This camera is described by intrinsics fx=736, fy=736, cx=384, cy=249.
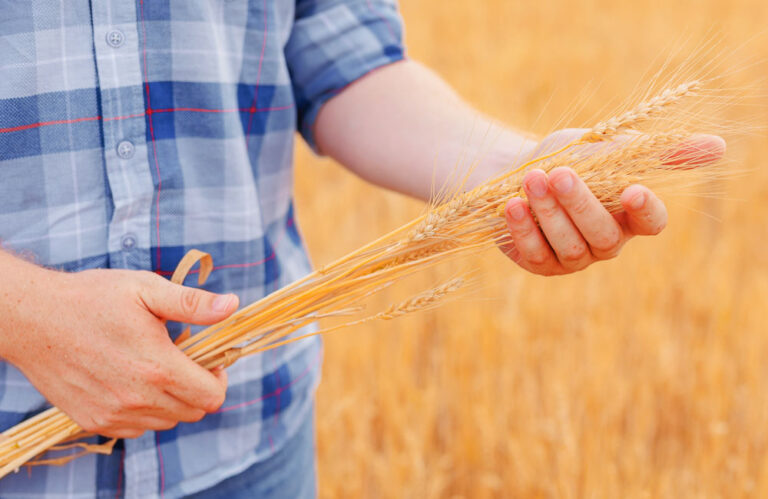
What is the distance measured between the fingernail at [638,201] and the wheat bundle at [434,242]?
0.03 meters

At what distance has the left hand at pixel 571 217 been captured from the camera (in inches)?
27.6

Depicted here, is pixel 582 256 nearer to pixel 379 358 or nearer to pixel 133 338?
pixel 133 338

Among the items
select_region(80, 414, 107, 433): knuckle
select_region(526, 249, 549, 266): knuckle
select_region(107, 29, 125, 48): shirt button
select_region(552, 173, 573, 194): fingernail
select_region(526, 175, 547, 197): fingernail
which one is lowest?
select_region(80, 414, 107, 433): knuckle

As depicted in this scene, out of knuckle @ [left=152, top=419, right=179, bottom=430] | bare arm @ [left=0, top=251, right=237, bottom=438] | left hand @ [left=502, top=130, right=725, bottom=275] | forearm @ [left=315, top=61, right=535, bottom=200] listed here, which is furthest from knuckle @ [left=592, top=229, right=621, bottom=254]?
knuckle @ [left=152, top=419, right=179, bottom=430]

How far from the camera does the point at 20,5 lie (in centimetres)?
71

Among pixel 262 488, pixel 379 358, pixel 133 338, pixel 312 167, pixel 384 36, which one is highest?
pixel 384 36

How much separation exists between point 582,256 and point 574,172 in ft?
0.41

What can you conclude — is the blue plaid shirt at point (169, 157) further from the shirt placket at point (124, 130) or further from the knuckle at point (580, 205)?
the knuckle at point (580, 205)

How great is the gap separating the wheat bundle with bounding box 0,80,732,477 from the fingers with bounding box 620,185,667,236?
0.03m

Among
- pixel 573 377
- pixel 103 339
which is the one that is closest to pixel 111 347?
pixel 103 339

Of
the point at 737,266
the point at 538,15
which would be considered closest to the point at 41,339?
the point at 737,266

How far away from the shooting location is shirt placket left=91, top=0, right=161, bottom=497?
29.5 inches

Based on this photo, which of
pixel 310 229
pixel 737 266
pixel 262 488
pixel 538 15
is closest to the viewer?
pixel 262 488

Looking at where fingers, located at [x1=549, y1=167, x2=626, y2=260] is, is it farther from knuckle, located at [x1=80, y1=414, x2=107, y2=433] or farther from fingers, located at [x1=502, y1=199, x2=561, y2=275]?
knuckle, located at [x1=80, y1=414, x2=107, y2=433]
